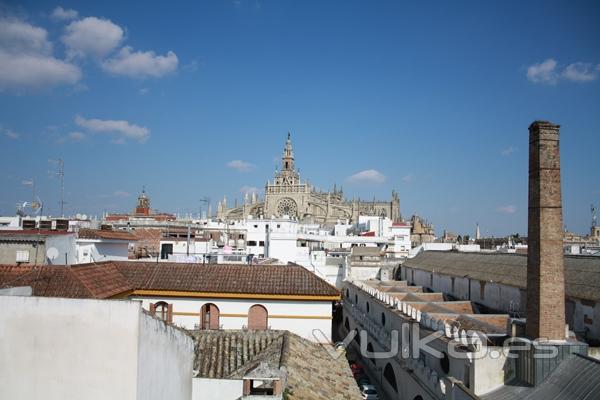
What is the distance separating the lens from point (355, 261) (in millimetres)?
42000

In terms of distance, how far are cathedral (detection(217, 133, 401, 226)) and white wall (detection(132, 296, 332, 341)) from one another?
79546 millimetres

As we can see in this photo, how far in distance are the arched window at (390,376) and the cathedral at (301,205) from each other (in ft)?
244

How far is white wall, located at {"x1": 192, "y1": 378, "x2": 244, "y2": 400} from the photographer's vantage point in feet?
33.3

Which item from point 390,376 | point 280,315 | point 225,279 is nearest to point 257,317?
point 280,315

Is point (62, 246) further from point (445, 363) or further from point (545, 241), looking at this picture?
point (545, 241)

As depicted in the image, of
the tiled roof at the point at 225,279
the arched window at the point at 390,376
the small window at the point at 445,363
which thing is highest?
the tiled roof at the point at 225,279

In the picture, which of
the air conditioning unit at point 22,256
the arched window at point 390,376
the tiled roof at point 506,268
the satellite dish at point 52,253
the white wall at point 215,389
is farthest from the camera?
the arched window at point 390,376

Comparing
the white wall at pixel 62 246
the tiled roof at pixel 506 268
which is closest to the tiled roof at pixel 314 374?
the white wall at pixel 62 246

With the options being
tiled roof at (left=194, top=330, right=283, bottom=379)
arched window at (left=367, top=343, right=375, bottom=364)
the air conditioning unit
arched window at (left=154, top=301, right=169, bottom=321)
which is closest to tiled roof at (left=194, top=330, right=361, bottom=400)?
tiled roof at (left=194, top=330, right=283, bottom=379)

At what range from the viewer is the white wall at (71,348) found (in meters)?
6.84

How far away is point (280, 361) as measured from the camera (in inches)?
444

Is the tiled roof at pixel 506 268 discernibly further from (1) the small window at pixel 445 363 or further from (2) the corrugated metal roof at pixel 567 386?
(1) the small window at pixel 445 363

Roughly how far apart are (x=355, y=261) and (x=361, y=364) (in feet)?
52.8

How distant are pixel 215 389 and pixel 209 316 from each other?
678cm
